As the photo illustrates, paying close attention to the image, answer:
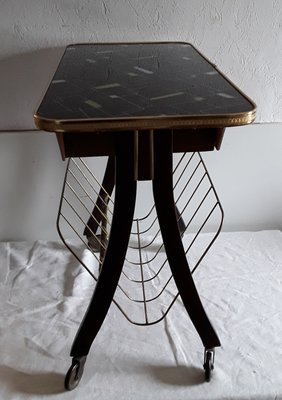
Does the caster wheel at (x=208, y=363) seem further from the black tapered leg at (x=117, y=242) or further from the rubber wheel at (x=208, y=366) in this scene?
the black tapered leg at (x=117, y=242)

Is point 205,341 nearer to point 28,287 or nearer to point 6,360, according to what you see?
point 6,360

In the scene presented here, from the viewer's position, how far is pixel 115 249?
838 mm

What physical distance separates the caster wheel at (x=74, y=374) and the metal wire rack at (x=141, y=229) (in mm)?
243

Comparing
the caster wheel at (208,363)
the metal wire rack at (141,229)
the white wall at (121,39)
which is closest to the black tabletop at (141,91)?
the white wall at (121,39)

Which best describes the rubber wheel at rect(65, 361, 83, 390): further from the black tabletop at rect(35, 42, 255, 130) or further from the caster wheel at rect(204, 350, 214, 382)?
the black tabletop at rect(35, 42, 255, 130)

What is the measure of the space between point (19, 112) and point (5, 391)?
0.79 m

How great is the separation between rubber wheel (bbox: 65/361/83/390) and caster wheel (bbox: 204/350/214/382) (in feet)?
0.87

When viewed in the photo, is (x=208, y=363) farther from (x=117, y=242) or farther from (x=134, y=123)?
(x=134, y=123)

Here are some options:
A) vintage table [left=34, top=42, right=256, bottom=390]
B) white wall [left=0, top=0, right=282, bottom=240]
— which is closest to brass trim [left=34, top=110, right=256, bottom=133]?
vintage table [left=34, top=42, right=256, bottom=390]

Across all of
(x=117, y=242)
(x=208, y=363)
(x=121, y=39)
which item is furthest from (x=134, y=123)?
(x=121, y=39)

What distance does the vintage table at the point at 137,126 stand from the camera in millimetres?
684

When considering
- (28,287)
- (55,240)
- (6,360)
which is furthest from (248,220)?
(6,360)

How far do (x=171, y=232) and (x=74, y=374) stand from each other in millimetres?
366

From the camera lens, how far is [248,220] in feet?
5.15
